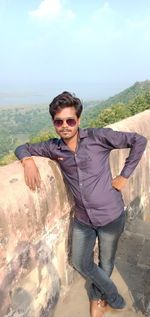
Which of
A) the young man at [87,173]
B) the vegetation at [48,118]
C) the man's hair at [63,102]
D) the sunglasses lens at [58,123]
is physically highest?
the man's hair at [63,102]

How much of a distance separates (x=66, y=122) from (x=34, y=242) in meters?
0.92

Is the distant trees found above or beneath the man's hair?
beneath

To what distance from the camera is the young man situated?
285cm

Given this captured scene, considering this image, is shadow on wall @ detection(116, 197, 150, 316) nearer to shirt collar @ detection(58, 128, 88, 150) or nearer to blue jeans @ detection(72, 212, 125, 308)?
blue jeans @ detection(72, 212, 125, 308)

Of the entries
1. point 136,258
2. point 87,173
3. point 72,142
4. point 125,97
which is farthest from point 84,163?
point 125,97

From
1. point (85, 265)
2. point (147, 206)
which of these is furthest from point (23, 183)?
point (147, 206)

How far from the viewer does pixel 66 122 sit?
2.83m

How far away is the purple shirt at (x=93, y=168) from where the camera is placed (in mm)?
2896

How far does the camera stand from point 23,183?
2.78 metres

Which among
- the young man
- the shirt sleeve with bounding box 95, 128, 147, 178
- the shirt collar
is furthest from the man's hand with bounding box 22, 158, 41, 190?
the shirt sleeve with bounding box 95, 128, 147, 178

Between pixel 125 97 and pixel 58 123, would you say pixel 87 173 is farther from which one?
pixel 125 97

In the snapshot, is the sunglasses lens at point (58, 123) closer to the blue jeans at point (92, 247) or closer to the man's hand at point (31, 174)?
the man's hand at point (31, 174)

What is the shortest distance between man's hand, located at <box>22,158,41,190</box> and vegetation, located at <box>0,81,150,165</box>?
967 centimetres

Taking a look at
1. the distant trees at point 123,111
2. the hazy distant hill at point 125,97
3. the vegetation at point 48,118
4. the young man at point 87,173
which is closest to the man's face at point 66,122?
the young man at point 87,173
